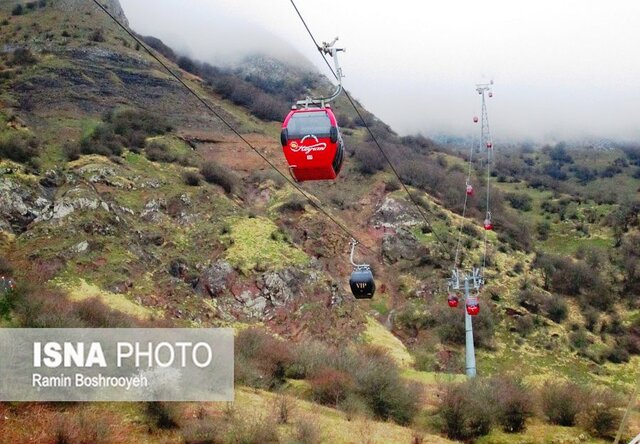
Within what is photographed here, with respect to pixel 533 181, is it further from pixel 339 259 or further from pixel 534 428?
pixel 534 428

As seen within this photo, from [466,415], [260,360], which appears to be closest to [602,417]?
[466,415]

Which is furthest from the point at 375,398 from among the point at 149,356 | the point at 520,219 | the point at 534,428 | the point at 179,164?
the point at 520,219

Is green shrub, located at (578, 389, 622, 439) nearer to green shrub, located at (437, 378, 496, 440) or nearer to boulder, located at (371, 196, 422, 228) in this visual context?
green shrub, located at (437, 378, 496, 440)

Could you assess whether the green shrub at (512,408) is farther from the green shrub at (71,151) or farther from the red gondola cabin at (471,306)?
the green shrub at (71,151)

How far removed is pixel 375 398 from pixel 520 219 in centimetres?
4470

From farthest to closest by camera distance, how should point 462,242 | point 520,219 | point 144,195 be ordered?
point 520,219
point 462,242
point 144,195

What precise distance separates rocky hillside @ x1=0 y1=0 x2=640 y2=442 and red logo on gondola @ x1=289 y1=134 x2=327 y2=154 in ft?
23.4

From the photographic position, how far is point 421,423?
64.3 ft

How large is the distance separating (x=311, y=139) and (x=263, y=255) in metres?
20.3

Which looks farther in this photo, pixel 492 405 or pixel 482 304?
pixel 482 304

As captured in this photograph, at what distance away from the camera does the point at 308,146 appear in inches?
554

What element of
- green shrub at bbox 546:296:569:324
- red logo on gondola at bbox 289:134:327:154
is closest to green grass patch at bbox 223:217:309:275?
green shrub at bbox 546:296:569:324

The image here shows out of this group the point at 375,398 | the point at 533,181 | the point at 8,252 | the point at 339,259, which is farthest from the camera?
the point at 533,181

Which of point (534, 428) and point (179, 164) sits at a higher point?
point (179, 164)
